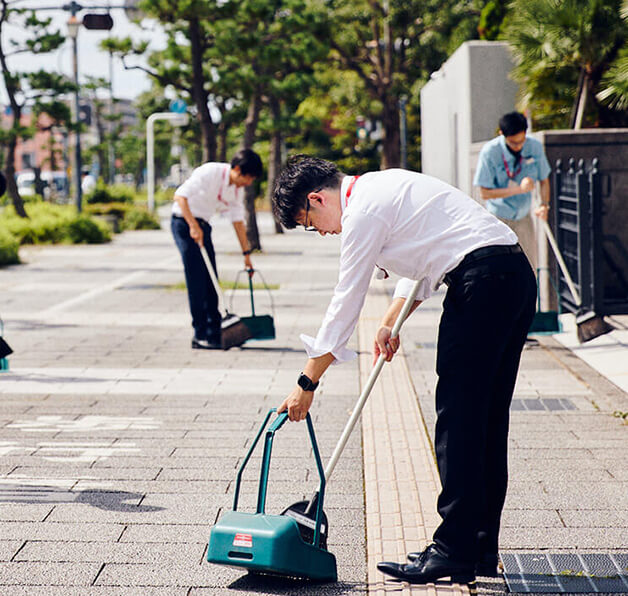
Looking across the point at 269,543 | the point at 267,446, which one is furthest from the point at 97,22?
the point at 269,543

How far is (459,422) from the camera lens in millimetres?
3693

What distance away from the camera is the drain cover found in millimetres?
3693

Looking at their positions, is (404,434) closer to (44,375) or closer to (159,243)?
(44,375)

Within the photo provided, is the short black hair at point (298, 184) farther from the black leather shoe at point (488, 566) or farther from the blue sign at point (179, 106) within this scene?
the blue sign at point (179, 106)

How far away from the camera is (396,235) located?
3.57m

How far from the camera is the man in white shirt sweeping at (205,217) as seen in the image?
8.90 metres

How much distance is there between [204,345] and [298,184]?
6042 millimetres

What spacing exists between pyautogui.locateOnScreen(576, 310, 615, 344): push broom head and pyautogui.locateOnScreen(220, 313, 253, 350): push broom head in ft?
9.08

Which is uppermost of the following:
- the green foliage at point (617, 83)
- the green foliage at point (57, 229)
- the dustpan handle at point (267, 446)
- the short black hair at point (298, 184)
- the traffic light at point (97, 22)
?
the traffic light at point (97, 22)

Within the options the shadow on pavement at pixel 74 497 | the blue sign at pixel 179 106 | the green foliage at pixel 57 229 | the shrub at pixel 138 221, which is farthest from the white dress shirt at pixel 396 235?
the shrub at pixel 138 221

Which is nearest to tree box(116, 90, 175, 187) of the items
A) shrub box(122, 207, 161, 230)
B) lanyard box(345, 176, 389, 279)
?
Result: shrub box(122, 207, 161, 230)

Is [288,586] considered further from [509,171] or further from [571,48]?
[571,48]

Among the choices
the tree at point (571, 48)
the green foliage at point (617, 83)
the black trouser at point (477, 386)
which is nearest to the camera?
the black trouser at point (477, 386)

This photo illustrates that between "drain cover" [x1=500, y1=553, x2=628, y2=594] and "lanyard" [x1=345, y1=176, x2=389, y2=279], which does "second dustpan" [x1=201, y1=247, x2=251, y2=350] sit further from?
"drain cover" [x1=500, y1=553, x2=628, y2=594]
